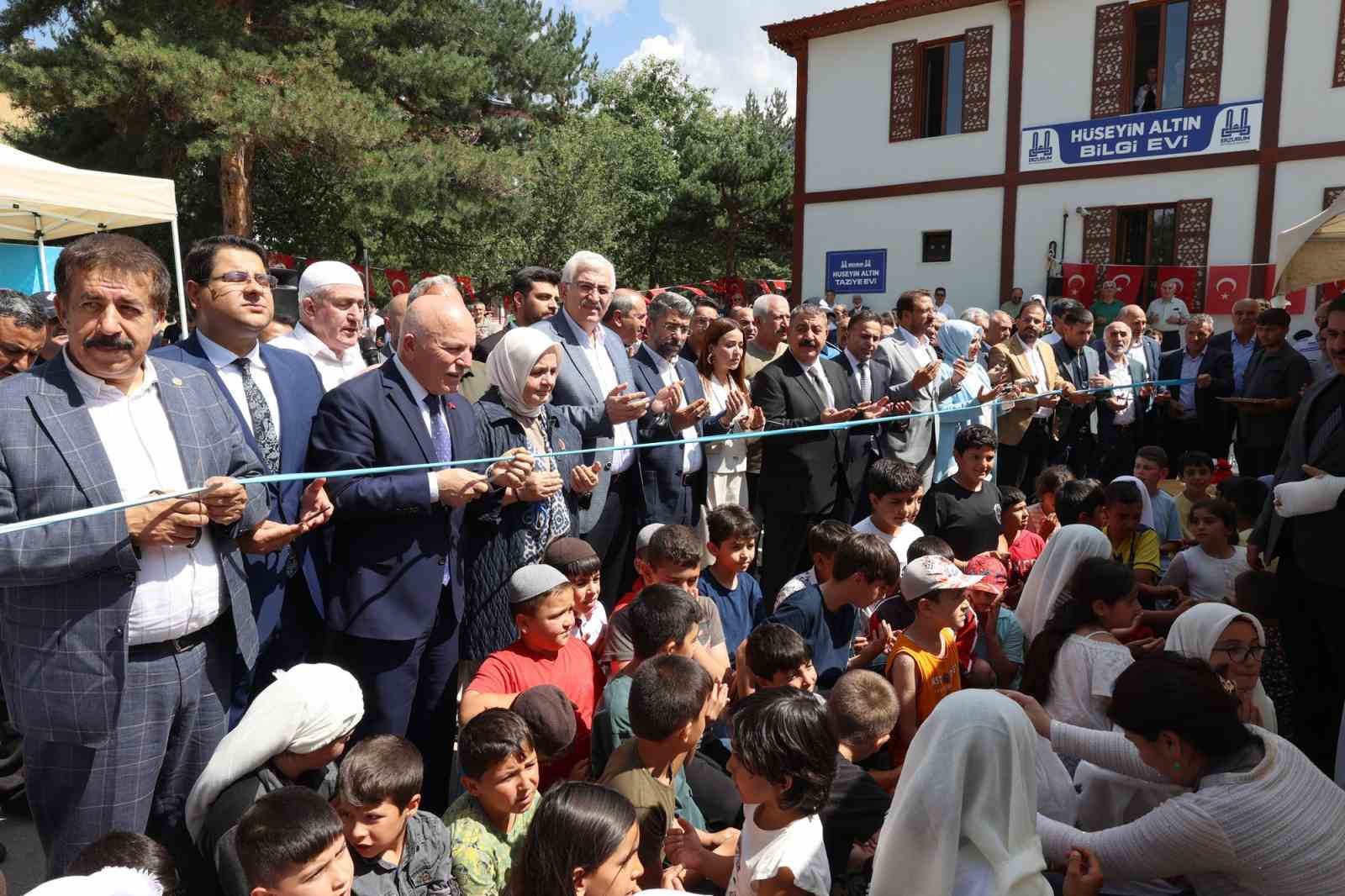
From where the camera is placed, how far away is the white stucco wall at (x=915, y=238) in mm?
16344

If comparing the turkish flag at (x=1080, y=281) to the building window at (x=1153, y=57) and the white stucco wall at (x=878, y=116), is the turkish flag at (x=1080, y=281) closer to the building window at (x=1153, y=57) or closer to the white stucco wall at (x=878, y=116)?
the white stucco wall at (x=878, y=116)

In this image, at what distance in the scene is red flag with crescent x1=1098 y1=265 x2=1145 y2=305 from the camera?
14.8 m

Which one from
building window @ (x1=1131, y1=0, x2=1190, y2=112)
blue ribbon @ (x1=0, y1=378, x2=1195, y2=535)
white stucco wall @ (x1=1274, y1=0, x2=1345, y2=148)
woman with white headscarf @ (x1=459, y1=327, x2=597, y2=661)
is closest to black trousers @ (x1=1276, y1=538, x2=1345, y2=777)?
blue ribbon @ (x1=0, y1=378, x2=1195, y2=535)

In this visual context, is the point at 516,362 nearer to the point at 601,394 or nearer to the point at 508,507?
the point at 508,507

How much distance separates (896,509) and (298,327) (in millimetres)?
2695

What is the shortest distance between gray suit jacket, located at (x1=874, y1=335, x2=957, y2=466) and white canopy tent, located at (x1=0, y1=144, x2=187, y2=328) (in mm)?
4398

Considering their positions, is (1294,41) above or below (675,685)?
above

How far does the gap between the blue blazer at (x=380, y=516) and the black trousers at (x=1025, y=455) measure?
4817 mm

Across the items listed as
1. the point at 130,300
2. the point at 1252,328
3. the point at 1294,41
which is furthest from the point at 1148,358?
the point at 1294,41

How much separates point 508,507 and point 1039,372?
4.73 m

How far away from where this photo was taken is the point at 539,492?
326 cm

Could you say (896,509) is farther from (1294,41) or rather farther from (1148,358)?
(1294,41)

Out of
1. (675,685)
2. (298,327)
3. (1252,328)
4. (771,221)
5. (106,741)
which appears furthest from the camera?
(771,221)

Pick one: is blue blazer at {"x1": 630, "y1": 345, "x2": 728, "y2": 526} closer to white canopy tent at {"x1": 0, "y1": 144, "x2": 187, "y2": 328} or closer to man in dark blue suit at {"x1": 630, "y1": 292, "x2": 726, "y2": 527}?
man in dark blue suit at {"x1": 630, "y1": 292, "x2": 726, "y2": 527}
